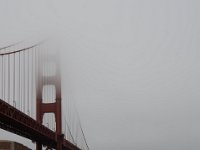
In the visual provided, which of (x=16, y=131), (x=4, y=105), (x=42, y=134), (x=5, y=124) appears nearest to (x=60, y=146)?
(x=42, y=134)

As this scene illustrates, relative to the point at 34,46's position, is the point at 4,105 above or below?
below

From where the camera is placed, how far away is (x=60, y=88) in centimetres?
6016

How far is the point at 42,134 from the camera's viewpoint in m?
48.8

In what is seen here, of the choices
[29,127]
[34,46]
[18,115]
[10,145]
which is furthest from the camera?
[10,145]

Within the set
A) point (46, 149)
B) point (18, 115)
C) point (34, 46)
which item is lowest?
point (46, 149)

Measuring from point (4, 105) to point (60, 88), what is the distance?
23465 mm

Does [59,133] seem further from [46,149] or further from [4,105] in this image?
[4,105]

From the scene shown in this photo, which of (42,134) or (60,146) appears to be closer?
(42,134)

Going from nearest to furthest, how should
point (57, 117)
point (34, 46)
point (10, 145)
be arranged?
1. point (34, 46)
2. point (57, 117)
3. point (10, 145)

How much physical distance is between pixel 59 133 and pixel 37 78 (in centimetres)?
597

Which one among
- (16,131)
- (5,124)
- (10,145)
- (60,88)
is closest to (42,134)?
(16,131)

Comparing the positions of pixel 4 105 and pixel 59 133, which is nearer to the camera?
pixel 4 105

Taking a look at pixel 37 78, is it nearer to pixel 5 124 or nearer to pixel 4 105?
pixel 5 124

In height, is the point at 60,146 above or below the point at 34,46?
below
